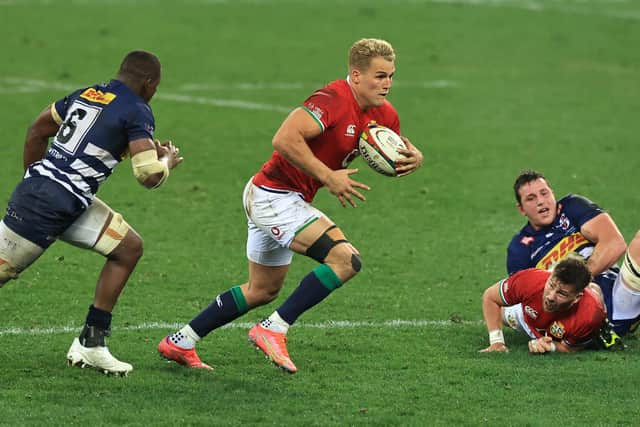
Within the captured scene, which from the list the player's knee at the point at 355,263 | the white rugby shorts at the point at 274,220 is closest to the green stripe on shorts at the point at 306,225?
the white rugby shorts at the point at 274,220

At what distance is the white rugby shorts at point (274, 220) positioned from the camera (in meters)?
8.41

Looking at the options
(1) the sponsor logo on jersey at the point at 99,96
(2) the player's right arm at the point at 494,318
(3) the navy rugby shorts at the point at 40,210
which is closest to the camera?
(3) the navy rugby shorts at the point at 40,210

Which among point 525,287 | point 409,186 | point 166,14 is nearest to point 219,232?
point 409,186

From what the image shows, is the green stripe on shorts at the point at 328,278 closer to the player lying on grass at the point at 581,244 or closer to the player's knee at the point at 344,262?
the player's knee at the point at 344,262

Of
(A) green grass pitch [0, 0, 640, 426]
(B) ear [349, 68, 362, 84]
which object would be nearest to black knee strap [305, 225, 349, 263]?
(A) green grass pitch [0, 0, 640, 426]

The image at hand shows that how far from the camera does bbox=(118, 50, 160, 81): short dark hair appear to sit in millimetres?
8305

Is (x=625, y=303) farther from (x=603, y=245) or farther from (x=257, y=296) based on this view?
(x=257, y=296)

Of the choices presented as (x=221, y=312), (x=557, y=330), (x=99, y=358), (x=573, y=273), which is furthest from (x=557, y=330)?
(x=99, y=358)

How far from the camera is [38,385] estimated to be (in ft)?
26.6

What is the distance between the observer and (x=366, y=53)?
8.55 metres

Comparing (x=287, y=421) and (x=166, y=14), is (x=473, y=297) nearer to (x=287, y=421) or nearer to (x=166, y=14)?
(x=287, y=421)

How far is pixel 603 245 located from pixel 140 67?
3.77m

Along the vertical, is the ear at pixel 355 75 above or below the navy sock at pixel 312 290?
above

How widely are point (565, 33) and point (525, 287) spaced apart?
20192 mm
